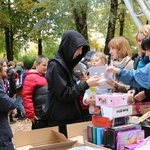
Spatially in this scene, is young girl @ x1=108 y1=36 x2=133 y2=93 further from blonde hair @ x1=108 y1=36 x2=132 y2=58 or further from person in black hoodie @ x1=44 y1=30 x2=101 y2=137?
person in black hoodie @ x1=44 y1=30 x2=101 y2=137

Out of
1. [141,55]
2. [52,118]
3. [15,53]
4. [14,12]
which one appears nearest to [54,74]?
[52,118]

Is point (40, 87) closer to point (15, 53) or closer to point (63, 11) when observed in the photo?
point (63, 11)

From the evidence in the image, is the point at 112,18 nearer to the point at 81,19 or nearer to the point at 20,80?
the point at 81,19

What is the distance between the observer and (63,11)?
9070mm

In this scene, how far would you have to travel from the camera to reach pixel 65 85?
2.47 metres

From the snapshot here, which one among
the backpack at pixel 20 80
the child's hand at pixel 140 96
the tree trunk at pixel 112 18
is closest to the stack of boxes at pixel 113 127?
the child's hand at pixel 140 96

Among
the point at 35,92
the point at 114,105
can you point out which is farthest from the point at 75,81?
the point at 35,92

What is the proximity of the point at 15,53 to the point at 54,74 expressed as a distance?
1736 cm

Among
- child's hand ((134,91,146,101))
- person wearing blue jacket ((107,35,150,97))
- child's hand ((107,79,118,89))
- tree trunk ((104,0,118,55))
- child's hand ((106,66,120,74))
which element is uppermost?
tree trunk ((104,0,118,55))

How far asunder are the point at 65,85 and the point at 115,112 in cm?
60

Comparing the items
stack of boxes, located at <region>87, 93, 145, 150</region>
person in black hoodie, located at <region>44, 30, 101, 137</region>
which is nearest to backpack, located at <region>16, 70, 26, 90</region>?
person in black hoodie, located at <region>44, 30, 101, 137</region>

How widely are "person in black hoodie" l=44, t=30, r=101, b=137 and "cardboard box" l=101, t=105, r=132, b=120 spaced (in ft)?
1.34

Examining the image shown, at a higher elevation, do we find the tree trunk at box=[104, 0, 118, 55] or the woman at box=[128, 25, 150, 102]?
the tree trunk at box=[104, 0, 118, 55]

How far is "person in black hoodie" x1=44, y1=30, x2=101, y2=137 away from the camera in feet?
8.08
